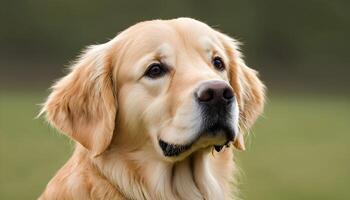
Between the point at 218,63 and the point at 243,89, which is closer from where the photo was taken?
the point at 218,63

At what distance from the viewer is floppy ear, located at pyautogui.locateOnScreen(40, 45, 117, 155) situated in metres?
6.33

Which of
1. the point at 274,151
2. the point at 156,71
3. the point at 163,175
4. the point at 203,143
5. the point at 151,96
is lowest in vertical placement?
the point at 274,151

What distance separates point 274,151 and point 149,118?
16870 millimetres

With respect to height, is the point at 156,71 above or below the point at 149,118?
above

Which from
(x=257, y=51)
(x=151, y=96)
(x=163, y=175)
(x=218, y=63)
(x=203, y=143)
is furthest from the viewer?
(x=257, y=51)

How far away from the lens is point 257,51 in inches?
1471

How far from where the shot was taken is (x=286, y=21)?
131 feet

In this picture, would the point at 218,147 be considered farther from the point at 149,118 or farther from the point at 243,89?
the point at 243,89

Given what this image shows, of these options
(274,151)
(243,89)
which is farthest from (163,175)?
(274,151)

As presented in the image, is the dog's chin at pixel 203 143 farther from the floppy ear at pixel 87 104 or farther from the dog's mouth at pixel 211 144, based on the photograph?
the floppy ear at pixel 87 104

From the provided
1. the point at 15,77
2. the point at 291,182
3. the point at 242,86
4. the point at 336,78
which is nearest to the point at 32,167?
the point at 291,182

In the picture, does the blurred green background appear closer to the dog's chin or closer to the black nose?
the dog's chin

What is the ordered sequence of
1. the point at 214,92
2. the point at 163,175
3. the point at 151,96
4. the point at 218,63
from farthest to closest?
the point at 218,63, the point at 163,175, the point at 151,96, the point at 214,92

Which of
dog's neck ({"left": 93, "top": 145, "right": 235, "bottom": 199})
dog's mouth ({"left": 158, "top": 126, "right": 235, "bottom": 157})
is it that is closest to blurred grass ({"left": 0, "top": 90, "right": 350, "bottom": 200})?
dog's neck ({"left": 93, "top": 145, "right": 235, "bottom": 199})
